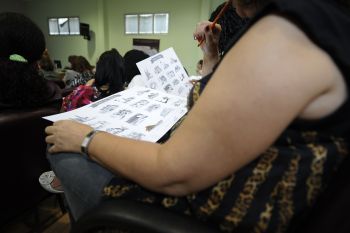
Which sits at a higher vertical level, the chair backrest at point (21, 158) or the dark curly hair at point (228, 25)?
the dark curly hair at point (228, 25)

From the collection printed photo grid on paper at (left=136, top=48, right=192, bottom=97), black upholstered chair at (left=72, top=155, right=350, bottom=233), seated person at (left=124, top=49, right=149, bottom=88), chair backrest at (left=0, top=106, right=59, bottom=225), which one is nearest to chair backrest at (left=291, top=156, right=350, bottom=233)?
black upholstered chair at (left=72, top=155, right=350, bottom=233)

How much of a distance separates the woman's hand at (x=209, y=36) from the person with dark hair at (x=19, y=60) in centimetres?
64

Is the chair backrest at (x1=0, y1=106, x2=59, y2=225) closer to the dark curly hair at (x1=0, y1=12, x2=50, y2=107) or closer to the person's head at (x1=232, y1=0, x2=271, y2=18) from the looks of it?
the dark curly hair at (x1=0, y1=12, x2=50, y2=107)

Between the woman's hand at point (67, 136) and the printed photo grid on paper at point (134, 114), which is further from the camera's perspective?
the printed photo grid on paper at point (134, 114)

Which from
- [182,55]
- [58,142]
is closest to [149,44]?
[182,55]

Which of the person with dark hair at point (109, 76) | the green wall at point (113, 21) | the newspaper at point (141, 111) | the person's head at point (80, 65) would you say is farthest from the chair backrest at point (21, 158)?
the green wall at point (113, 21)

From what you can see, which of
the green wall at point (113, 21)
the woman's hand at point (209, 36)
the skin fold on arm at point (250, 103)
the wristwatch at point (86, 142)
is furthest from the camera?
the green wall at point (113, 21)

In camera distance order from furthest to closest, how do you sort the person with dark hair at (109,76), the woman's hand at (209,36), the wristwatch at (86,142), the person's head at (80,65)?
the person's head at (80,65)
the person with dark hair at (109,76)
the woman's hand at (209,36)
the wristwatch at (86,142)

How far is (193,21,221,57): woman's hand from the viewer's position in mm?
861

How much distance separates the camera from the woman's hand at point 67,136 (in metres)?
0.50

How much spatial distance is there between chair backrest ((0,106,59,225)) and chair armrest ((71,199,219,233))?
27.4 inches

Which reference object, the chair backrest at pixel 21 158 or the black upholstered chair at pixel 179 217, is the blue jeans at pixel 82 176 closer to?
the black upholstered chair at pixel 179 217

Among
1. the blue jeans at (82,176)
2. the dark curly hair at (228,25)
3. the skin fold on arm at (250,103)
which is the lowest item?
the blue jeans at (82,176)

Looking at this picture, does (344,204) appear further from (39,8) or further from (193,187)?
(39,8)
